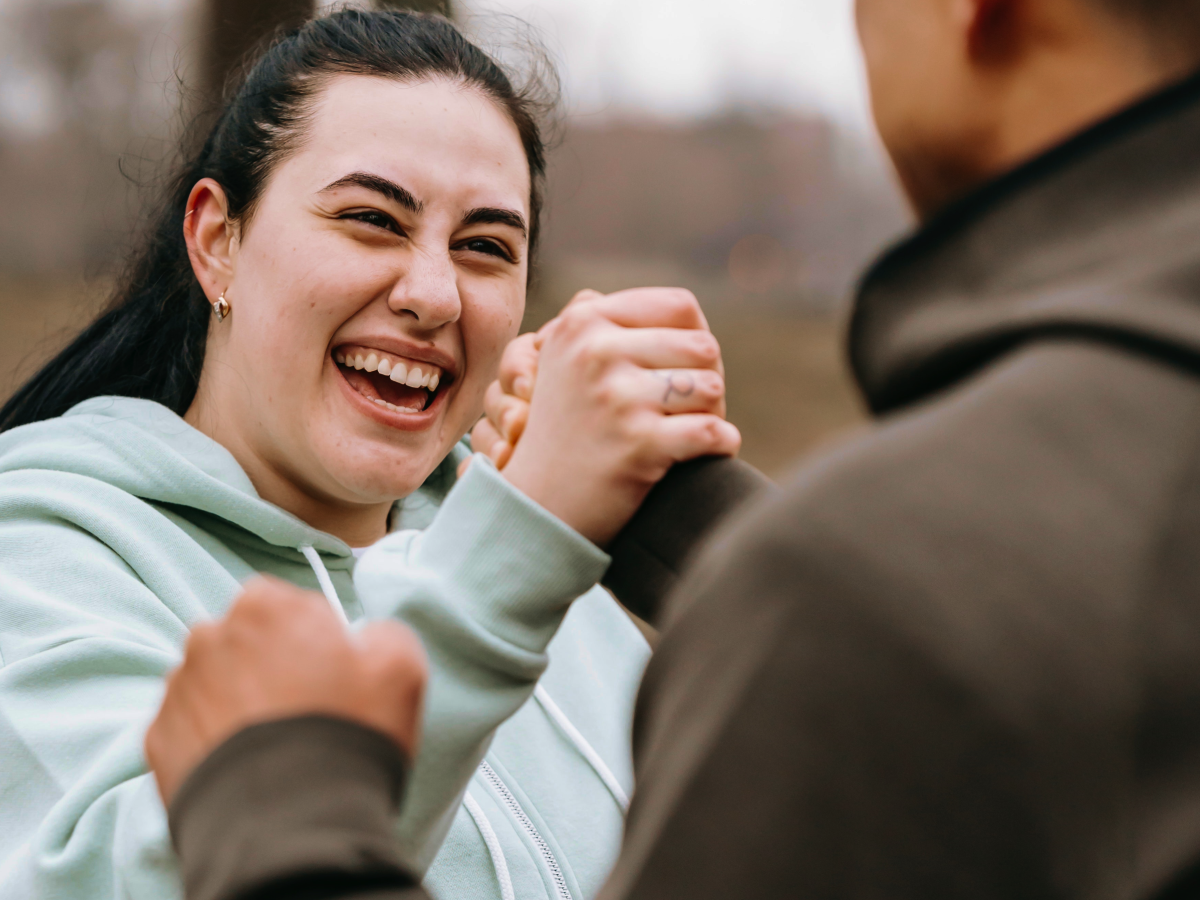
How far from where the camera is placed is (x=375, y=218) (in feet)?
→ 6.08

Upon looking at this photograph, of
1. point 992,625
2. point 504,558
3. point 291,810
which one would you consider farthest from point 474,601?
point 992,625

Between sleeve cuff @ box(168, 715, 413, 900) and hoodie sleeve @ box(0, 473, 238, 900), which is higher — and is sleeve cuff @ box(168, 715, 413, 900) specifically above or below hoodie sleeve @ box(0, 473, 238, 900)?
Answer: above

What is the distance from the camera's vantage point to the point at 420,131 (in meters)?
1.88

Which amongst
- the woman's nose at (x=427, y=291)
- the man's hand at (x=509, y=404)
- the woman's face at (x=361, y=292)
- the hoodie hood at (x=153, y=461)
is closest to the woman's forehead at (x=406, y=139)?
the woman's face at (x=361, y=292)

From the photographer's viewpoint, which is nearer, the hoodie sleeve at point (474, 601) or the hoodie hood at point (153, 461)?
the hoodie sleeve at point (474, 601)

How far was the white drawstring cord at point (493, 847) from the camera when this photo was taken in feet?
5.33

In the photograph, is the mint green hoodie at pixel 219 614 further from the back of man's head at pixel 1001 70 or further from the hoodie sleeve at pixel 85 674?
the back of man's head at pixel 1001 70

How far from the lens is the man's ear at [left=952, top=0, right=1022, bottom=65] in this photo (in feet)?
2.45

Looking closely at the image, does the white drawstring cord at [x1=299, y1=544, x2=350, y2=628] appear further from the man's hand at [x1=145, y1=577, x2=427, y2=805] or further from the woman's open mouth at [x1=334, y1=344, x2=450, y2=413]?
the man's hand at [x1=145, y1=577, x2=427, y2=805]

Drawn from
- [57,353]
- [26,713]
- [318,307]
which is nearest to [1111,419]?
[26,713]

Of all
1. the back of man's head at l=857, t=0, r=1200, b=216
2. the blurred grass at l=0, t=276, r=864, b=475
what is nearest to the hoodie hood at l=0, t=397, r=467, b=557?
the back of man's head at l=857, t=0, r=1200, b=216

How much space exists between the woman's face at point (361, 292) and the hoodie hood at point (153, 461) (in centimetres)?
11

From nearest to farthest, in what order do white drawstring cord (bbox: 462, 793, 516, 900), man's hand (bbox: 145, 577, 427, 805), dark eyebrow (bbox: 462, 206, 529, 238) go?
man's hand (bbox: 145, 577, 427, 805)
white drawstring cord (bbox: 462, 793, 516, 900)
dark eyebrow (bbox: 462, 206, 529, 238)

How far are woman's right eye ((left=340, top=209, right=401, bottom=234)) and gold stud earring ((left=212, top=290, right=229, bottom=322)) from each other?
11.7 inches
